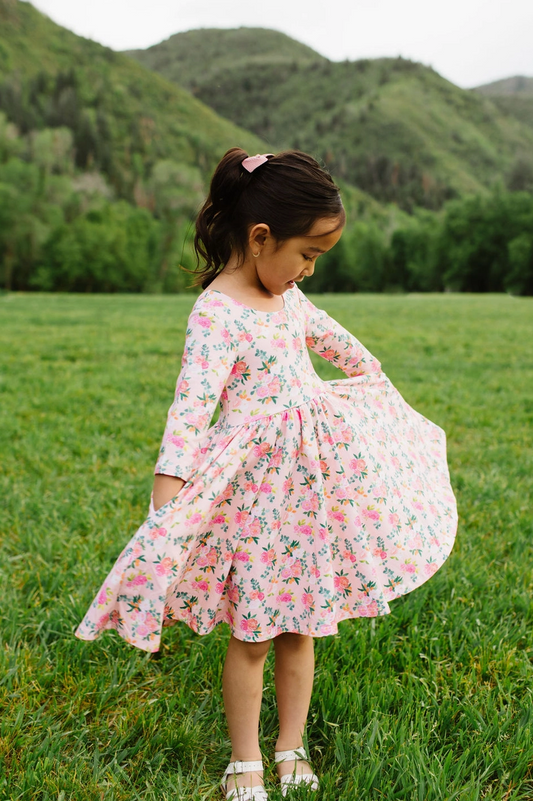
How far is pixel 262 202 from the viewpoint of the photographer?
1.69 metres

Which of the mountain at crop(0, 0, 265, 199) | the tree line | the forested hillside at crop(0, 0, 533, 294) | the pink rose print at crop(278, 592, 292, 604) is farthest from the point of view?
the mountain at crop(0, 0, 265, 199)

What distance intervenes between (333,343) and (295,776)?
4.24ft

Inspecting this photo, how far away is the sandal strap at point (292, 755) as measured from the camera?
1723 millimetres

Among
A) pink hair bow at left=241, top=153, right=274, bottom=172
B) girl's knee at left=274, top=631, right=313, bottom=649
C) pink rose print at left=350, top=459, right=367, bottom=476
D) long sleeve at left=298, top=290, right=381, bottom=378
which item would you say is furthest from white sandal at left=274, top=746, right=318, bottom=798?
pink hair bow at left=241, top=153, right=274, bottom=172

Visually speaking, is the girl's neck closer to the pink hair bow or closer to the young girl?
the young girl

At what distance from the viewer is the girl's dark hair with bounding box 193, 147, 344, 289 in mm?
1669

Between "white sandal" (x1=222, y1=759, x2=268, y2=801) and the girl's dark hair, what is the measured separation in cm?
134

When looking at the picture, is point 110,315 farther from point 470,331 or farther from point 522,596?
point 522,596

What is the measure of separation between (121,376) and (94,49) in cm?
19114

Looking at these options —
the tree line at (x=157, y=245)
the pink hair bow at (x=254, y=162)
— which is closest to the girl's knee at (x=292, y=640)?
the pink hair bow at (x=254, y=162)

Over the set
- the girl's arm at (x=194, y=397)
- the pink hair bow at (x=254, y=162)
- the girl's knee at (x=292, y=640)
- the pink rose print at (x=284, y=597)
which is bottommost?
the girl's knee at (x=292, y=640)

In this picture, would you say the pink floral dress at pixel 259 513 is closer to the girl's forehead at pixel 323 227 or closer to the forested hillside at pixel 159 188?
the girl's forehead at pixel 323 227

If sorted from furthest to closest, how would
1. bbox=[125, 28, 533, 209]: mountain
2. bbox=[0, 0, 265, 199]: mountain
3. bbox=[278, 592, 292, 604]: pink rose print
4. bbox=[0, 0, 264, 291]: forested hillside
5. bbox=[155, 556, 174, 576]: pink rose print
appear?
bbox=[125, 28, 533, 209]: mountain
bbox=[0, 0, 265, 199]: mountain
bbox=[0, 0, 264, 291]: forested hillside
bbox=[278, 592, 292, 604]: pink rose print
bbox=[155, 556, 174, 576]: pink rose print

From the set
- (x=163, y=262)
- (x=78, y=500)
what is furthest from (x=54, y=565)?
(x=163, y=262)
